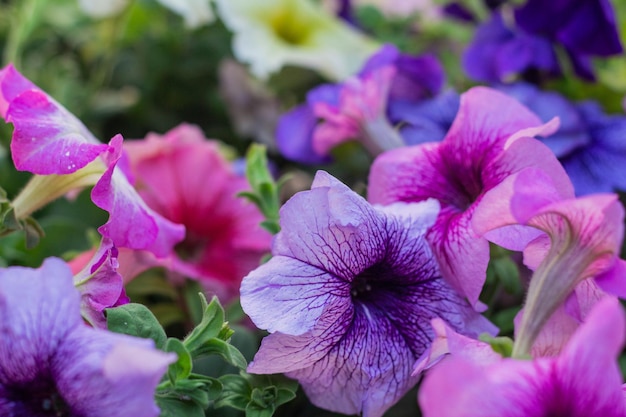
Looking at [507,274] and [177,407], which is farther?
[507,274]

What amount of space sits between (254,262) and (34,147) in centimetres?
20

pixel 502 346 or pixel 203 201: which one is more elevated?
pixel 502 346

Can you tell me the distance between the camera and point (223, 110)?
76 cm

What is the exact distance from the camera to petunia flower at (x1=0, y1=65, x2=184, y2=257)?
31 cm

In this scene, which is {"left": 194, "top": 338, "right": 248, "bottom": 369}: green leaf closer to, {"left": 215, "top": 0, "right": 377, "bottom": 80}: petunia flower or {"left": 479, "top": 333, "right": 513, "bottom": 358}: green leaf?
{"left": 479, "top": 333, "right": 513, "bottom": 358}: green leaf

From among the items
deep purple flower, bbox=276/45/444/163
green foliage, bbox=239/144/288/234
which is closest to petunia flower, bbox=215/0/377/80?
deep purple flower, bbox=276/45/444/163

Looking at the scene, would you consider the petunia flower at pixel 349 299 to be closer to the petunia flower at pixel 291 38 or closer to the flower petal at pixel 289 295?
the flower petal at pixel 289 295

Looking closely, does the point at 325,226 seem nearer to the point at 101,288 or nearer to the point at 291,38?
the point at 101,288

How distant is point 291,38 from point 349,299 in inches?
19.1

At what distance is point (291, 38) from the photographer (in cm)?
76

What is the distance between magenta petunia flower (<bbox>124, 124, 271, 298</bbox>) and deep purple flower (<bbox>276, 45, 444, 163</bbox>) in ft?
0.20

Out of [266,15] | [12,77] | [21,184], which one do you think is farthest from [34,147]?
[266,15]

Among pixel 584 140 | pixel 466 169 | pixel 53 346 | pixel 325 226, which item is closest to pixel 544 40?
pixel 584 140

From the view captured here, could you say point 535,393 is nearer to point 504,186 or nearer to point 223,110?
point 504,186
